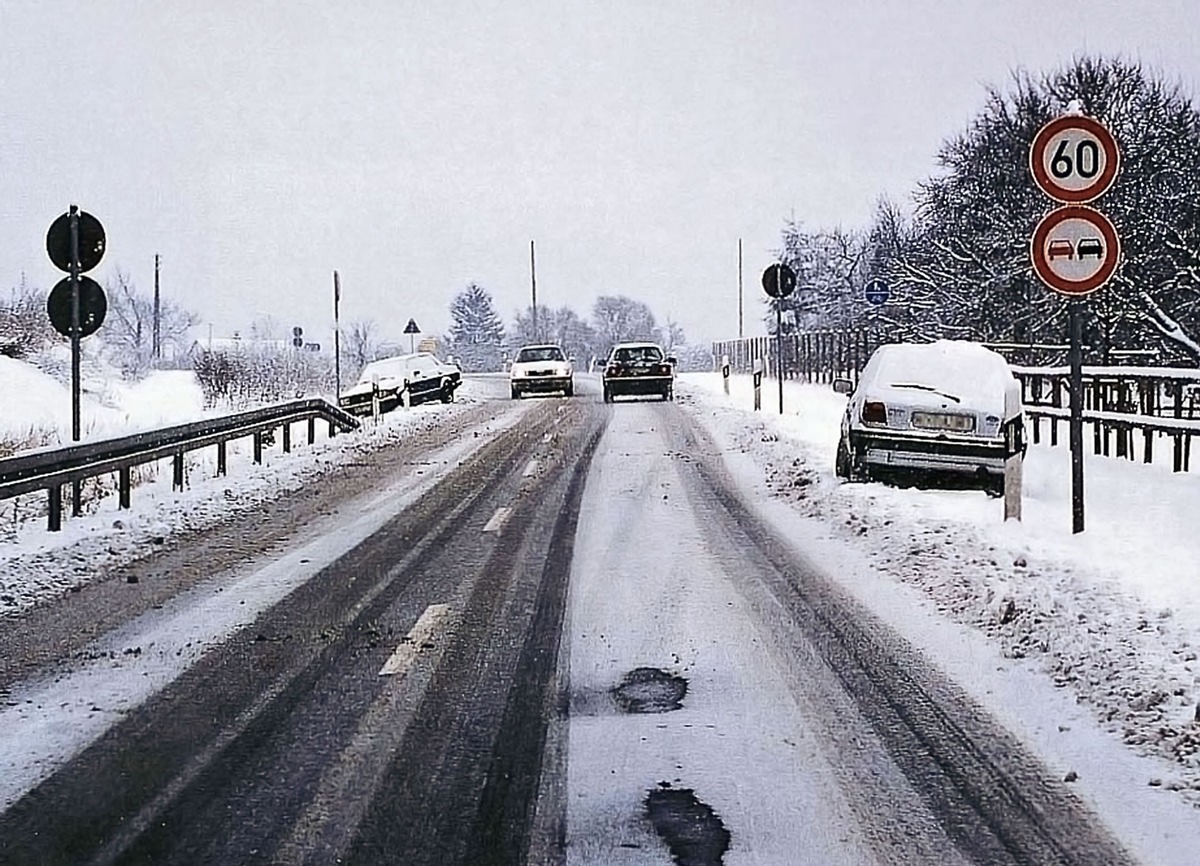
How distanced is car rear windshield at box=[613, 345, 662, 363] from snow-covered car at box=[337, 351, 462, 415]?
16.5 ft

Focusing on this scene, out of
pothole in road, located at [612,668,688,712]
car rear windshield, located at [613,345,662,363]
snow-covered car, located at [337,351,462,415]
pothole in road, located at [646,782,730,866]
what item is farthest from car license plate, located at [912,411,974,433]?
car rear windshield, located at [613,345,662,363]

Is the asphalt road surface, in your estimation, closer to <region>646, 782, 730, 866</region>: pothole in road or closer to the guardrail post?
<region>646, 782, 730, 866</region>: pothole in road

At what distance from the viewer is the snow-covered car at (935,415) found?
45.1 ft

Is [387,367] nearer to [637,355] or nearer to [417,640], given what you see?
[637,355]

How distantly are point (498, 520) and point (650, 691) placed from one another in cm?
660

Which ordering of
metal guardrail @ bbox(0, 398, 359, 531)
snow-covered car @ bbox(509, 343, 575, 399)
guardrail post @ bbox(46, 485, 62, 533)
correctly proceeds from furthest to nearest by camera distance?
snow-covered car @ bbox(509, 343, 575, 399), guardrail post @ bbox(46, 485, 62, 533), metal guardrail @ bbox(0, 398, 359, 531)

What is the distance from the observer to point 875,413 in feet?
46.7

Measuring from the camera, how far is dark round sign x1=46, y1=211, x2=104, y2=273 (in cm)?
1455

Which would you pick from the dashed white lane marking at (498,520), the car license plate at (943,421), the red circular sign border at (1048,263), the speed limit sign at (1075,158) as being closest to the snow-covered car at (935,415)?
the car license plate at (943,421)

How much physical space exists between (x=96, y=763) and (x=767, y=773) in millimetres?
2753

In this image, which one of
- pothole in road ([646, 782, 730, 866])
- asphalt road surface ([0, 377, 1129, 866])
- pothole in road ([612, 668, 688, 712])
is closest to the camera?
pothole in road ([646, 782, 730, 866])

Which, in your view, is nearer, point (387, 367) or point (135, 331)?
point (387, 367)

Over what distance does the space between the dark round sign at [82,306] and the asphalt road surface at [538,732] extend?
493cm

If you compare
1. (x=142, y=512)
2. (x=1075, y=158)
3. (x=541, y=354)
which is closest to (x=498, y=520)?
(x=142, y=512)
